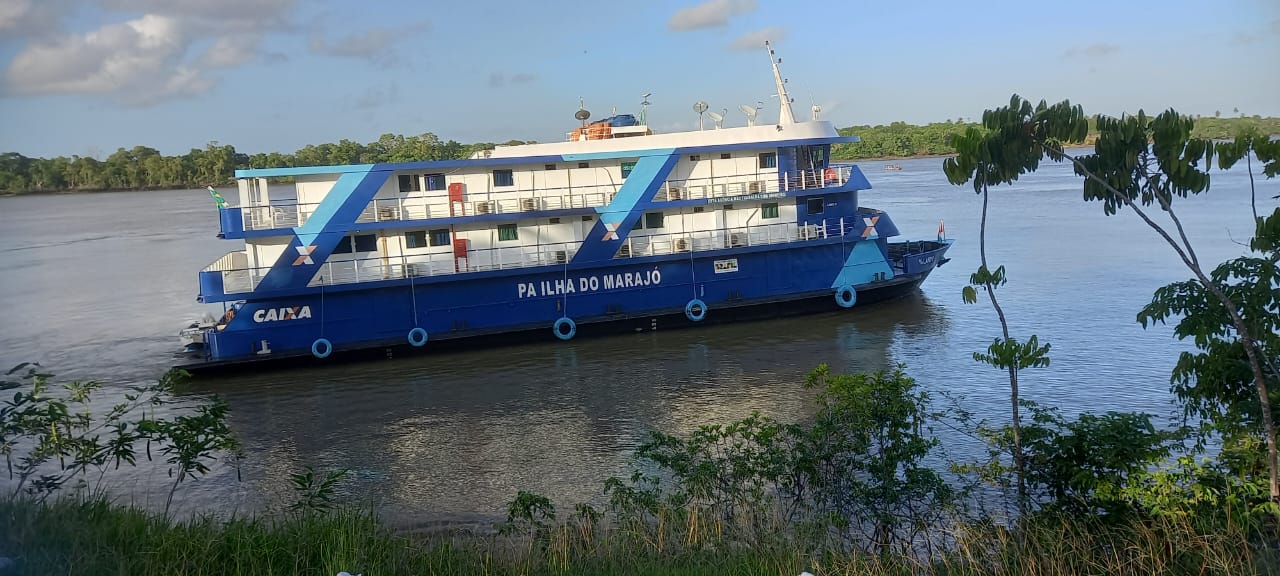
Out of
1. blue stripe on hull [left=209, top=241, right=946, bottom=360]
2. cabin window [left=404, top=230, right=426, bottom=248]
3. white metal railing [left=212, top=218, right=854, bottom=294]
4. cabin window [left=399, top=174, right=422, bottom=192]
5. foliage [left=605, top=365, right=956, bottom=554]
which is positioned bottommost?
foliage [left=605, top=365, right=956, bottom=554]

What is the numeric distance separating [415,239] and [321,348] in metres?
2.89

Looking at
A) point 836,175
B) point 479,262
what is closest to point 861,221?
point 836,175

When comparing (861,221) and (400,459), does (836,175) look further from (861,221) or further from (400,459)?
(400,459)

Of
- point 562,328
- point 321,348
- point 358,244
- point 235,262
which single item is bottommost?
point 562,328

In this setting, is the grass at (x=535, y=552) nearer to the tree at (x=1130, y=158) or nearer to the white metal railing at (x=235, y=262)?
the tree at (x=1130, y=158)

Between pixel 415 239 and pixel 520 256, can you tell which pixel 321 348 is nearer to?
pixel 415 239

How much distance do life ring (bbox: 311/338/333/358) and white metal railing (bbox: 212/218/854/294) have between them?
3.70ft

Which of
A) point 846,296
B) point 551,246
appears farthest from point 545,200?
point 846,296

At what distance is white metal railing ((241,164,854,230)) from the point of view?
18734 millimetres

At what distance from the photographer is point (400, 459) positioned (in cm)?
1359

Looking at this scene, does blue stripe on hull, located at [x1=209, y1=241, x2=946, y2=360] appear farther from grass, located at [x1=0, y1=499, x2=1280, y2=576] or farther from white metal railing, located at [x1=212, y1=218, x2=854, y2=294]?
grass, located at [x1=0, y1=499, x2=1280, y2=576]

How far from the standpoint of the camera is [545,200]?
67.2 ft

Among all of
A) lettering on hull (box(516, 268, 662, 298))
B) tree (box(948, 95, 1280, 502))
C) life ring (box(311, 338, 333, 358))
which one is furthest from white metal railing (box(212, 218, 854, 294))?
tree (box(948, 95, 1280, 502))

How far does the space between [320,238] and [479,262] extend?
318 cm
